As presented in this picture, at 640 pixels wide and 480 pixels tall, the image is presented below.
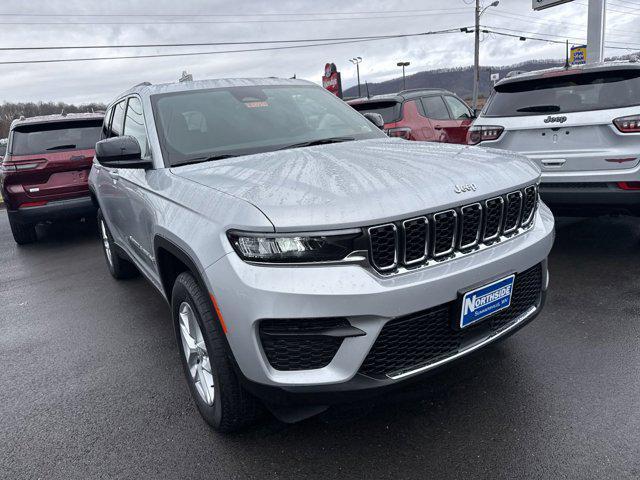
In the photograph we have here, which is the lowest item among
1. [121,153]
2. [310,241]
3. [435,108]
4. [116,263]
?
[116,263]

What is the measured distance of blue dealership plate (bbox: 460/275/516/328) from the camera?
2.07m

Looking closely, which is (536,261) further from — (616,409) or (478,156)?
(616,409)

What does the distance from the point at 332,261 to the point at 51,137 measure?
21.3 feet

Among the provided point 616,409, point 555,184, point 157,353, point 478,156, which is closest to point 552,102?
point 555,184

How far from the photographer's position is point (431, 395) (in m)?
2.68

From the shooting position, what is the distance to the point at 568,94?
4.42 m

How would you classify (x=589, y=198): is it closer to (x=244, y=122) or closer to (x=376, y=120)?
(x=376, y=120)

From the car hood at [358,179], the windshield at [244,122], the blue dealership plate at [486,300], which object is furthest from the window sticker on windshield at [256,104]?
the blue dealership plate at [486,300]

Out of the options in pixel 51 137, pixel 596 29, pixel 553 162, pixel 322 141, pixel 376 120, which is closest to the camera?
pixel 322 141

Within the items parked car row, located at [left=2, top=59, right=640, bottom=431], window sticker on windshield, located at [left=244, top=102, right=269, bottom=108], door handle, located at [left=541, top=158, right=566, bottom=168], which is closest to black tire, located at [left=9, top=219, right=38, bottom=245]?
parked car row, located at [left=2, top=59, right=640, bottom=431]

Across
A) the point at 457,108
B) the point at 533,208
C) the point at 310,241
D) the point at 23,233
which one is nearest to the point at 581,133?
the point at 533,208

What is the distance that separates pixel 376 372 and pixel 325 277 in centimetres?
45

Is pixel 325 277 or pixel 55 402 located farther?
pixel 55 402

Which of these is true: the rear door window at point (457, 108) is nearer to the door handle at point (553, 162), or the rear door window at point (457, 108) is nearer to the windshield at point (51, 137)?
the door handle at point (553, 162)
